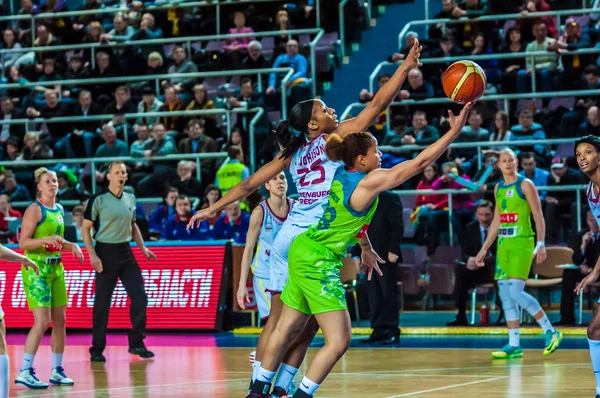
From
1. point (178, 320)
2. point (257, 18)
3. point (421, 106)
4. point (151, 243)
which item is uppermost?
point (257, 18)

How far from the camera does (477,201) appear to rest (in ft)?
53.1

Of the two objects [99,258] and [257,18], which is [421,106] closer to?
[257,18]

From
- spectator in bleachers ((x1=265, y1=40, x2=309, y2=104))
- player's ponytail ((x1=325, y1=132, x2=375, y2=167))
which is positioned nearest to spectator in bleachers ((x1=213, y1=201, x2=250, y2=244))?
spectator in bleachers ((x1=265, y1=40, x2=309, y2=104))

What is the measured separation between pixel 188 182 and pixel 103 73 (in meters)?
4.78

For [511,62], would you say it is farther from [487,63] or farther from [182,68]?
[182,68]

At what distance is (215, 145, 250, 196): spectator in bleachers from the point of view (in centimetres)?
1730

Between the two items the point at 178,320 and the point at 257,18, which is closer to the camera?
the point at 178,320

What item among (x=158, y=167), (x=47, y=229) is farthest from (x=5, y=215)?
(x=47, y=229)

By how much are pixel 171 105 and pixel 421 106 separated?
4.71 metres

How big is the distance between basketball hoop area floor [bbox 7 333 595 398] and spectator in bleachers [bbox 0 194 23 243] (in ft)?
11.1

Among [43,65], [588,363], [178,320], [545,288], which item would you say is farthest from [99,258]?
[43,65]

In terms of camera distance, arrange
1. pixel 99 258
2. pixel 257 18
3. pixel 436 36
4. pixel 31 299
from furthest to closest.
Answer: pixel 257 18 < pixel 436 36 < pixel 99 258 < pixel 31 299

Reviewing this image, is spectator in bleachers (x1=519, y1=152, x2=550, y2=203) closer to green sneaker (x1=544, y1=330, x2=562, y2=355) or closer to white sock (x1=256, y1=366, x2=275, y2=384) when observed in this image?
green sneaker (x1=544, y1=330, x2=562, y2=355)

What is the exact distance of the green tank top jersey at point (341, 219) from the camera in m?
7.30
